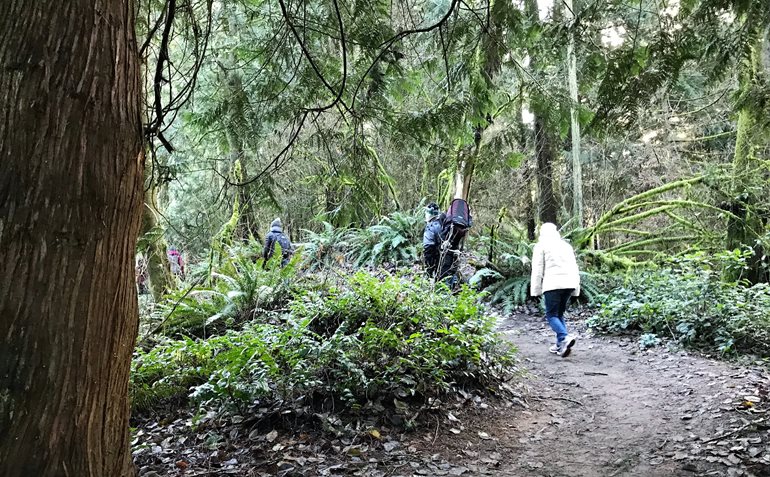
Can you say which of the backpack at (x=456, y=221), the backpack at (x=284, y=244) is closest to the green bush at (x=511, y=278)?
the backpack at (x=456, y=221)

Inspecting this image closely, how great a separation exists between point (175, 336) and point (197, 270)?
12.2ft

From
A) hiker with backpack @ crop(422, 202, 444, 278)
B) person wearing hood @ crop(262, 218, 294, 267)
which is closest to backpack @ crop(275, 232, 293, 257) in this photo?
person wearing hood @ crop(262, 218, 294, 267)

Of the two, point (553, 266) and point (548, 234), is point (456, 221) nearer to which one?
point (548, 234)

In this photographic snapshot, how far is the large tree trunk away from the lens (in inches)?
67.8

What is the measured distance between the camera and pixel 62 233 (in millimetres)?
1811

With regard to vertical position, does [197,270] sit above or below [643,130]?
below

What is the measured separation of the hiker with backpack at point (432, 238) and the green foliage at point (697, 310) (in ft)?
10.4

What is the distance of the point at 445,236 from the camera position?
10164 millimetres

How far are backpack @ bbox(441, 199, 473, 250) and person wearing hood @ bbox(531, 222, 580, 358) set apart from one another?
2756 millimetres

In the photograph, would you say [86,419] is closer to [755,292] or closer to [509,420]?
[509,420]

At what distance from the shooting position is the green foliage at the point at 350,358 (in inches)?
185

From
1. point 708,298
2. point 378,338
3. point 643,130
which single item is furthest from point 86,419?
point 643,130

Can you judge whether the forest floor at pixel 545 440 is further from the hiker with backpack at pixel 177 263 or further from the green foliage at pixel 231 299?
the hiker with backpack at pixel 177 263

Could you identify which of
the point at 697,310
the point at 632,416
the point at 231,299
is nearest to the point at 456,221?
the point at 697,310
